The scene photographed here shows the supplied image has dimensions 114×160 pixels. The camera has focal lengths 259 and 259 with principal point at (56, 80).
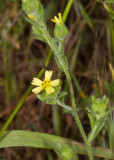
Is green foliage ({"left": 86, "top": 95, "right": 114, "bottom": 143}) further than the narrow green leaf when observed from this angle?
No

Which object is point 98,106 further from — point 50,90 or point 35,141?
point 35,141

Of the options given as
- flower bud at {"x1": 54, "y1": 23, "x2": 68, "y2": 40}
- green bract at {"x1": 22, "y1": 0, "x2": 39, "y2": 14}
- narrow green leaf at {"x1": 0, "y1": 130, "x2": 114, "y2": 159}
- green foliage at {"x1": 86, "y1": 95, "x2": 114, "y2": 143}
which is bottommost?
narrow green leaf at {"x1": 0, "y1": 130, "x2": 114, "y2": 159}

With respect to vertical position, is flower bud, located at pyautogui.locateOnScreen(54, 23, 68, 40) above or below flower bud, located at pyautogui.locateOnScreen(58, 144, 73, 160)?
above

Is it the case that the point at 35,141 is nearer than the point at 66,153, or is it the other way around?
the point at 66,153

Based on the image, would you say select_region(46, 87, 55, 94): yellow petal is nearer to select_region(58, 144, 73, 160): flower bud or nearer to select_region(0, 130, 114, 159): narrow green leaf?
select_region(58, 144, 73, 160): flower bud

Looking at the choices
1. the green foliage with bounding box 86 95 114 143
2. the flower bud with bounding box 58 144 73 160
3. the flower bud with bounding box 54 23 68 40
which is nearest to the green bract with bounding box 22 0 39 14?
the flower bud with bounding box 54 23 68 40

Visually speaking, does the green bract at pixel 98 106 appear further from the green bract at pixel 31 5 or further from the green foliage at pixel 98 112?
the green bract at pixel 31 5

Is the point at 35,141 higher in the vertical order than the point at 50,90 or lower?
lower

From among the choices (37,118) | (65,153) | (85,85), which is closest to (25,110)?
(37,118)

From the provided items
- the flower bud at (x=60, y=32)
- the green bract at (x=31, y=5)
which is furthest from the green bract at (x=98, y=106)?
the green bract at (x=31, y=5)

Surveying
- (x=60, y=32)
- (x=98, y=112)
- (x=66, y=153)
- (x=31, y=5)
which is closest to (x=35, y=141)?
(x=66, y=153)

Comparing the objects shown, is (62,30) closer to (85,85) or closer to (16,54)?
(85,85)
